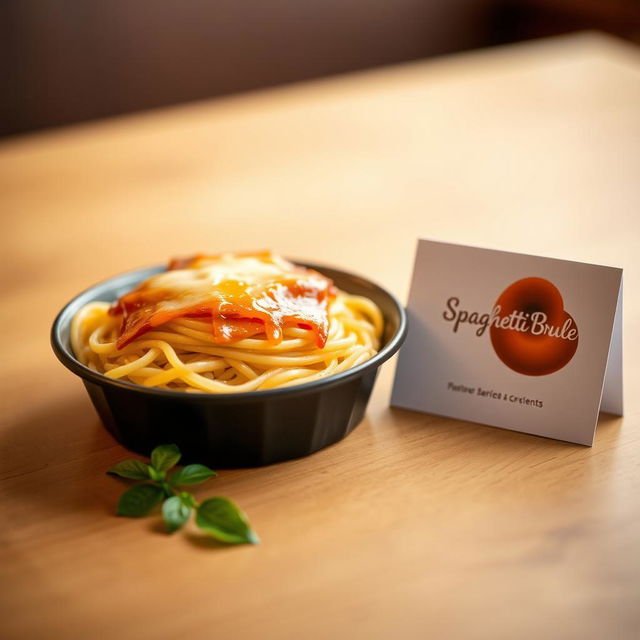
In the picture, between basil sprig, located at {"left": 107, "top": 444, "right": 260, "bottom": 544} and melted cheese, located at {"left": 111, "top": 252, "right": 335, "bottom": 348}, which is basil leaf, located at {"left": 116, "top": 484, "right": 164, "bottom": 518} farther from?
melted cheese, located at {"left": 111, "top": 252, "right": 335, "bottom": 348}

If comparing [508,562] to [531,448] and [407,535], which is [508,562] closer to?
[407,535]

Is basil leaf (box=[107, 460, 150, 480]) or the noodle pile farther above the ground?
the noodle pile

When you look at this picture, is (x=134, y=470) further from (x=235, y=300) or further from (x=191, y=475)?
(x=235, y=300)

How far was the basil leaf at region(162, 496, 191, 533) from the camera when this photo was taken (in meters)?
1.19

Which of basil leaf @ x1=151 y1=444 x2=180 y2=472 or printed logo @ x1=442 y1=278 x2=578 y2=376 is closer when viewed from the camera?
basil leaf @ x1=151 y1=444 x2=180 y2=472

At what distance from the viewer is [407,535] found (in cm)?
118

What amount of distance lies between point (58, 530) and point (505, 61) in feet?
10.2

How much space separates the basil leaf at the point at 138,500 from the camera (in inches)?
48.1

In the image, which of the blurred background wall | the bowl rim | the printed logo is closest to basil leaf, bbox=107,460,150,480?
the bowl rim

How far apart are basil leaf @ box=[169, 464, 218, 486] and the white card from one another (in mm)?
412

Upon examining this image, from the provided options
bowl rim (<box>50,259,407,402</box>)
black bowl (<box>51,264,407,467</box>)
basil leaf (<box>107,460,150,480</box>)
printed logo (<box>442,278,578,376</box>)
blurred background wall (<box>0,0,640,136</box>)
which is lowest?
basil leaf (<box>107,460,150,480</box>)

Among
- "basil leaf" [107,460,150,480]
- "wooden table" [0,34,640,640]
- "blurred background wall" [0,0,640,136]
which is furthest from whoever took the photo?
"blurred background wall" [0,0,640,136]

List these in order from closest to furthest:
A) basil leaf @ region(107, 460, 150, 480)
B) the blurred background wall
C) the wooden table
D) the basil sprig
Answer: the wooden table, the basil sprig, basil leaf @ region(107, 460, 150, 480), the blurred background wall
